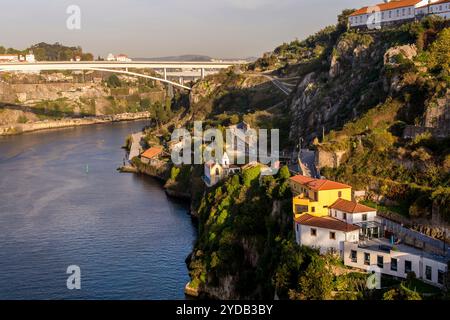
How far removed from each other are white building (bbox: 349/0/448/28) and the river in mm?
10568

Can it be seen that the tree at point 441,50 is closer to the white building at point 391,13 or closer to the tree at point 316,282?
the white building at point 391,13

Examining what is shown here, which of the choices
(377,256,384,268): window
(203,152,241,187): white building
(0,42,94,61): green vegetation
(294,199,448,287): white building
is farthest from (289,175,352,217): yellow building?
(0,42,94,61): green vegetation

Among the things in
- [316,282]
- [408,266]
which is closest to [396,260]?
[408,266]

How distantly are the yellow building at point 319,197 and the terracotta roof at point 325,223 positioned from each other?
255 millimetres

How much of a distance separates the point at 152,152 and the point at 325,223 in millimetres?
18932

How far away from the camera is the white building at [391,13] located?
21.9 meters

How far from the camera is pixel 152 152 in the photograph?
95.6 feet

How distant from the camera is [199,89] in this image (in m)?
40.4

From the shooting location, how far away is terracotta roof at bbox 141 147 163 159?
2857cm

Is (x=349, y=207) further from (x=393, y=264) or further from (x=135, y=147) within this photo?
(x=135, y=147)

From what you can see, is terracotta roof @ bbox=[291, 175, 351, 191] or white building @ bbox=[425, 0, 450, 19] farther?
white building @ bbox=[425, 0, 450, 19]

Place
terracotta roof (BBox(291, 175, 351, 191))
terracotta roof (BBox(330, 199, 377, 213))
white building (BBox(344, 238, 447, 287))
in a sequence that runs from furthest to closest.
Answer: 1. terracotta roof (BBox(291, 175, 351, 191))
2. terracotta roof (BBox(330, 199, 377, 213))
3. white building (BBox(344, 238, 447, 287))

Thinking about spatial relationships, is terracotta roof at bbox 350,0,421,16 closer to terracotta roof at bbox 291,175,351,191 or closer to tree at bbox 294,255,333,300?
terracotta roof at bbox 291,175,351,191
